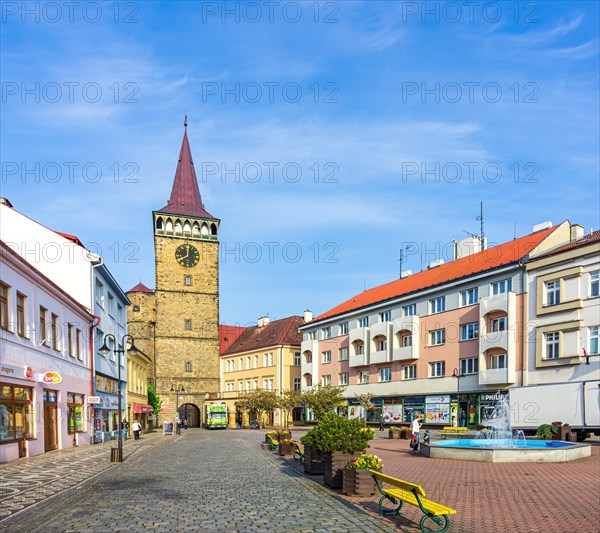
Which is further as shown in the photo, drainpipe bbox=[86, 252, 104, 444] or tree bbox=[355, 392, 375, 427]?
tree bbox=[355, 392, 375, 427]

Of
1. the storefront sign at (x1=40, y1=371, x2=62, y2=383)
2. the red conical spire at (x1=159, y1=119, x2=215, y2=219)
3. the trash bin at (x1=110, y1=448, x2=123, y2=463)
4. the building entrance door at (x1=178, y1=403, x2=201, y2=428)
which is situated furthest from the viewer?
the red conical spire at (x1=159, y1=119, x2=215, y2=219)

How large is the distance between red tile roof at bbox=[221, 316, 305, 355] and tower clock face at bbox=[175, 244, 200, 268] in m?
13.0

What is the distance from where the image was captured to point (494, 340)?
44031mm

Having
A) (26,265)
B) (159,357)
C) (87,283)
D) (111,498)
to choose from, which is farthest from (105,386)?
(159,357)

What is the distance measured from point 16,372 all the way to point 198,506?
13627mm

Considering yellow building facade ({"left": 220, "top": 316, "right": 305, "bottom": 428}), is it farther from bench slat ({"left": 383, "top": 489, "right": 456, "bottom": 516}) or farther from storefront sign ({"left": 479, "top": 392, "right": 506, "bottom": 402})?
bench slat ({"left": 383, "top": 489, "right": 456, "bottom": 516})

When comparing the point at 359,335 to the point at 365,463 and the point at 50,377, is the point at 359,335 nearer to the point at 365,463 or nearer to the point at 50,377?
the point at 50,377

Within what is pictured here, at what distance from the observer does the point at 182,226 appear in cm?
8594

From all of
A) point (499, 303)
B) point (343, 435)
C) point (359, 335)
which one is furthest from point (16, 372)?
point (359, 335)

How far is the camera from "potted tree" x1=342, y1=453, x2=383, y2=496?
43.9ft

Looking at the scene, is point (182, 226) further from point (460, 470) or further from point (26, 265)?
point (460, 470)

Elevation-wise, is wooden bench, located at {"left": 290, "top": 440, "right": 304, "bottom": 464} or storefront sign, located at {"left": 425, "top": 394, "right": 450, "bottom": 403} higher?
wooden bench, located at {"left": 290, "top": 440, "right": 304, "bottom": 464}

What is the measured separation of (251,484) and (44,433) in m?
15.3

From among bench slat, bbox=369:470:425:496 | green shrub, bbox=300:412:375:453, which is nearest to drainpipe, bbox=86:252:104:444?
green shrub, bbox=300:412:375:453
